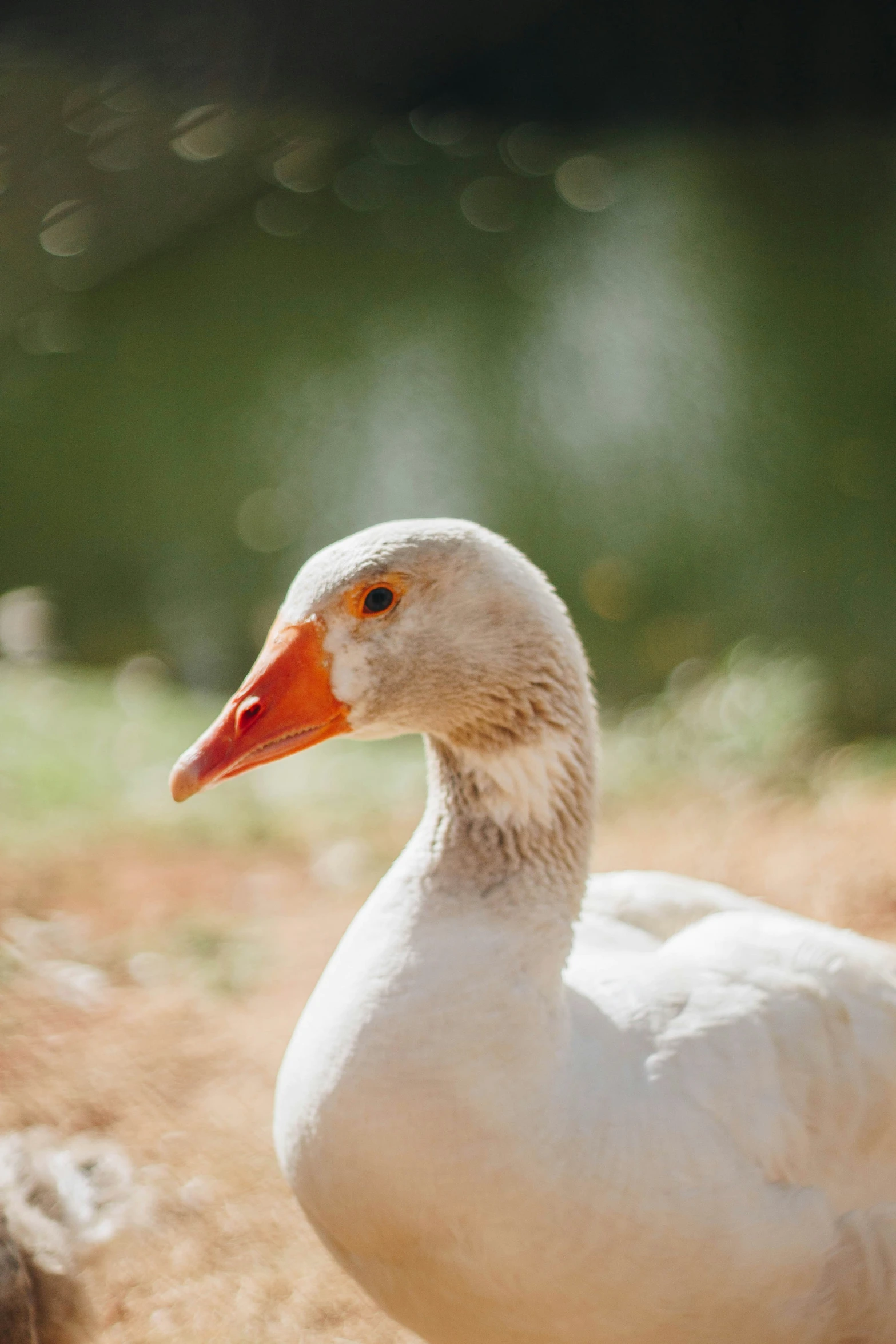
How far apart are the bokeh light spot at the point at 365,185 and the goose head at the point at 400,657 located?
34.4ft

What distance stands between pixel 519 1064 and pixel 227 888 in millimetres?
2780

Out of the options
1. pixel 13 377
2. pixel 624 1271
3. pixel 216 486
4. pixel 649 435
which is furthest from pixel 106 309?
pixel 624 1271

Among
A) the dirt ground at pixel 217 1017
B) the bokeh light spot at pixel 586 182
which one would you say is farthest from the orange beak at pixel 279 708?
the bokeh light spot at pixel 586 182

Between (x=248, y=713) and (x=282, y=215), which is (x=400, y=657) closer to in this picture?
(x=248, y=713)

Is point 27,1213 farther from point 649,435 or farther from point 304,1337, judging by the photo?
point 649,435

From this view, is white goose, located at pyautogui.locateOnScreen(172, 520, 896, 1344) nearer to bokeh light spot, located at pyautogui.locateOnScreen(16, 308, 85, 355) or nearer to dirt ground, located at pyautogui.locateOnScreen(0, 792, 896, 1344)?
dirt ground, located at pyautogui.locateOnScreen(0, 792, 896, 1344)

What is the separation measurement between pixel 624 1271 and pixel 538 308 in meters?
9.26

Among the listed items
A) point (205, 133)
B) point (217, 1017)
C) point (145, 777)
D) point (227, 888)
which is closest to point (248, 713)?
point (217, 1017)

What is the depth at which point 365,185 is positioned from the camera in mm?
12133

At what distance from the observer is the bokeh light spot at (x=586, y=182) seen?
462 inches

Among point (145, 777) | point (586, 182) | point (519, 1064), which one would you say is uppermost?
point (586, 182)

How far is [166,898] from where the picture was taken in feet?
15.0

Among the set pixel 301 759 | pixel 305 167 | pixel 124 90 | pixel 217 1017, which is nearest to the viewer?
pixel 217 1017

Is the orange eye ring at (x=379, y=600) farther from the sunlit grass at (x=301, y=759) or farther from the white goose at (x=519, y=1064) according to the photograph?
the sunlit grass at (x=301, y=759)
